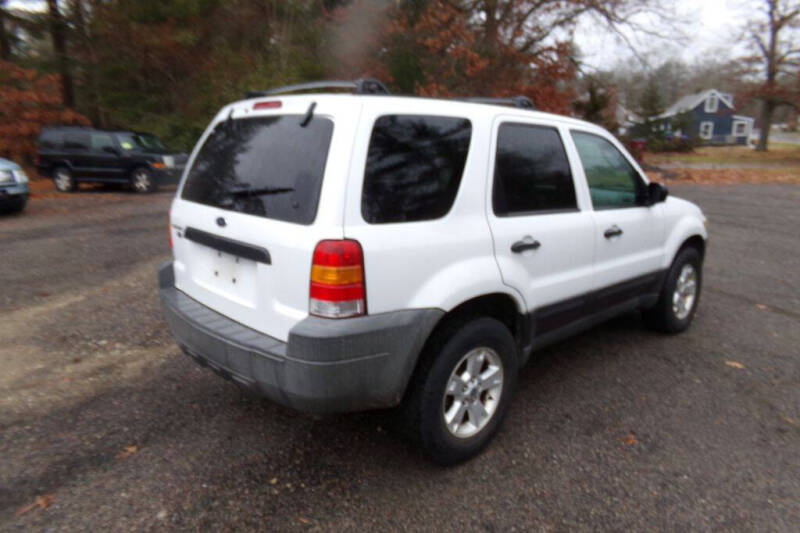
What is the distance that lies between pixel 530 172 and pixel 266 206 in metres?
1.54

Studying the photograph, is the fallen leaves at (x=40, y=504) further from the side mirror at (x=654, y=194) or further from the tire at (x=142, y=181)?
the tire at (x=142, y=181)

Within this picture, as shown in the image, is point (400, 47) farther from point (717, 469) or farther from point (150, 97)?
point (717, 469)

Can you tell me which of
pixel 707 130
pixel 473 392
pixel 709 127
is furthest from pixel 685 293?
pixel 709 127

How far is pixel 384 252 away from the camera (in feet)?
7.82

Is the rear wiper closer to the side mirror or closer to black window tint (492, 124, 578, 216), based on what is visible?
black window tint (492, 124, 578, 216)

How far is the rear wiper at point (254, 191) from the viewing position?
100 inches

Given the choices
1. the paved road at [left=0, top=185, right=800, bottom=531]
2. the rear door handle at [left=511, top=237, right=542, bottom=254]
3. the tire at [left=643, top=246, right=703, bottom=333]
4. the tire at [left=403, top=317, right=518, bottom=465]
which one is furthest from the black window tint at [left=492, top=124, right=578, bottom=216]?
the tire at [left=643, top=246, right=703, bottom=333]

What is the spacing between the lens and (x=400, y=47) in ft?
68.8

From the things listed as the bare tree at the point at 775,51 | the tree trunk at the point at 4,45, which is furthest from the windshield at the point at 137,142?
the bare tree at the point at 775,51

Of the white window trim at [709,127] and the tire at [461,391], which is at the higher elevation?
the white window trim at [709,127]

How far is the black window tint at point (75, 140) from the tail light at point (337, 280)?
14.7m

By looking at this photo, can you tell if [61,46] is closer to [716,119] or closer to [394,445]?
[394,445]

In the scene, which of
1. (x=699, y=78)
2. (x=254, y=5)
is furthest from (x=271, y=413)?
(x=699, y=78)

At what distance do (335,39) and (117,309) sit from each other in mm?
20542
